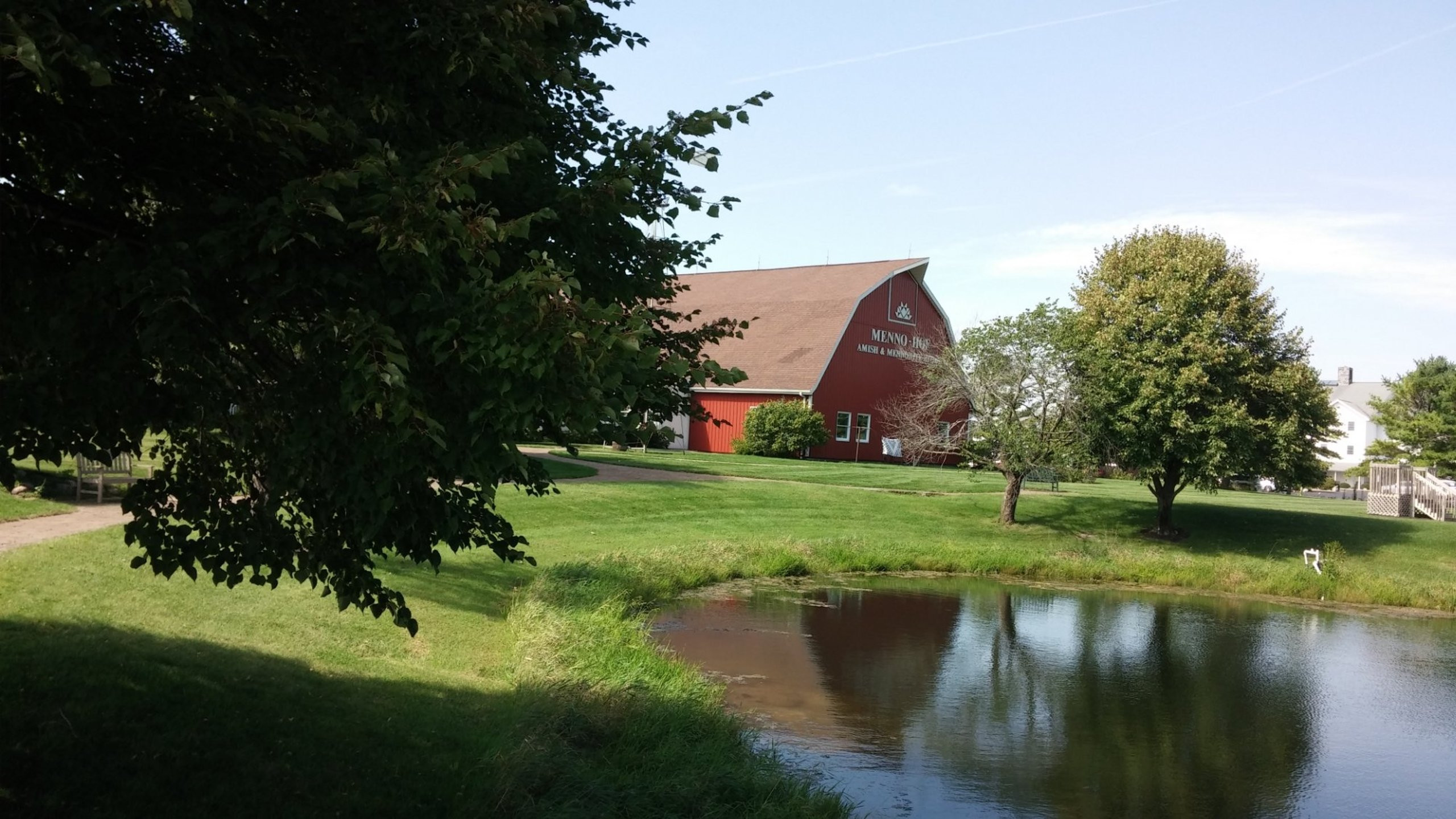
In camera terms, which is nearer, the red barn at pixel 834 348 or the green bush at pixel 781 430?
the green bush at pixel 781 430

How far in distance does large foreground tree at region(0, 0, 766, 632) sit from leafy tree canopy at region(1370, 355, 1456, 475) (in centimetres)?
4841

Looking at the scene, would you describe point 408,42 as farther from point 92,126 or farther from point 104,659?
point 104,659

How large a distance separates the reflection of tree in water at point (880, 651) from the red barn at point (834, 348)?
22714 mm

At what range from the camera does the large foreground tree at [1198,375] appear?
26281 millimetres

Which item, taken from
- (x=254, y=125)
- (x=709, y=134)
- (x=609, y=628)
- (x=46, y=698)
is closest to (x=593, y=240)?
(x=709, y=134)

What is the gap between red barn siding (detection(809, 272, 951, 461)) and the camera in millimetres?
43625

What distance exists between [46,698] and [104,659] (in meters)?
1.11

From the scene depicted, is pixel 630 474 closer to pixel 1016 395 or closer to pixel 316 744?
pixel 1016 395

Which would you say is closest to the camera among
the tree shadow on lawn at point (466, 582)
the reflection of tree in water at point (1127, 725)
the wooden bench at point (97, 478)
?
the reflection of tree in water at point (1127, 725)

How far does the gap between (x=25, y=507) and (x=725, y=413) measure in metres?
30.5

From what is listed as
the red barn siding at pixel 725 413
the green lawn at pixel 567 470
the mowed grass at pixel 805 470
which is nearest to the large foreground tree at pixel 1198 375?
the mowed grass at pixel 805 470

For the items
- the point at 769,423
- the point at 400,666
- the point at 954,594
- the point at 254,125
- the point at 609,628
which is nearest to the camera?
the point at 254,125

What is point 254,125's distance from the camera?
488 cm

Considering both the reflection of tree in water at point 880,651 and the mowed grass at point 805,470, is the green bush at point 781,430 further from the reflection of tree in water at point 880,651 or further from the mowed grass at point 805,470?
the reflection of tree in water at point 880,651
